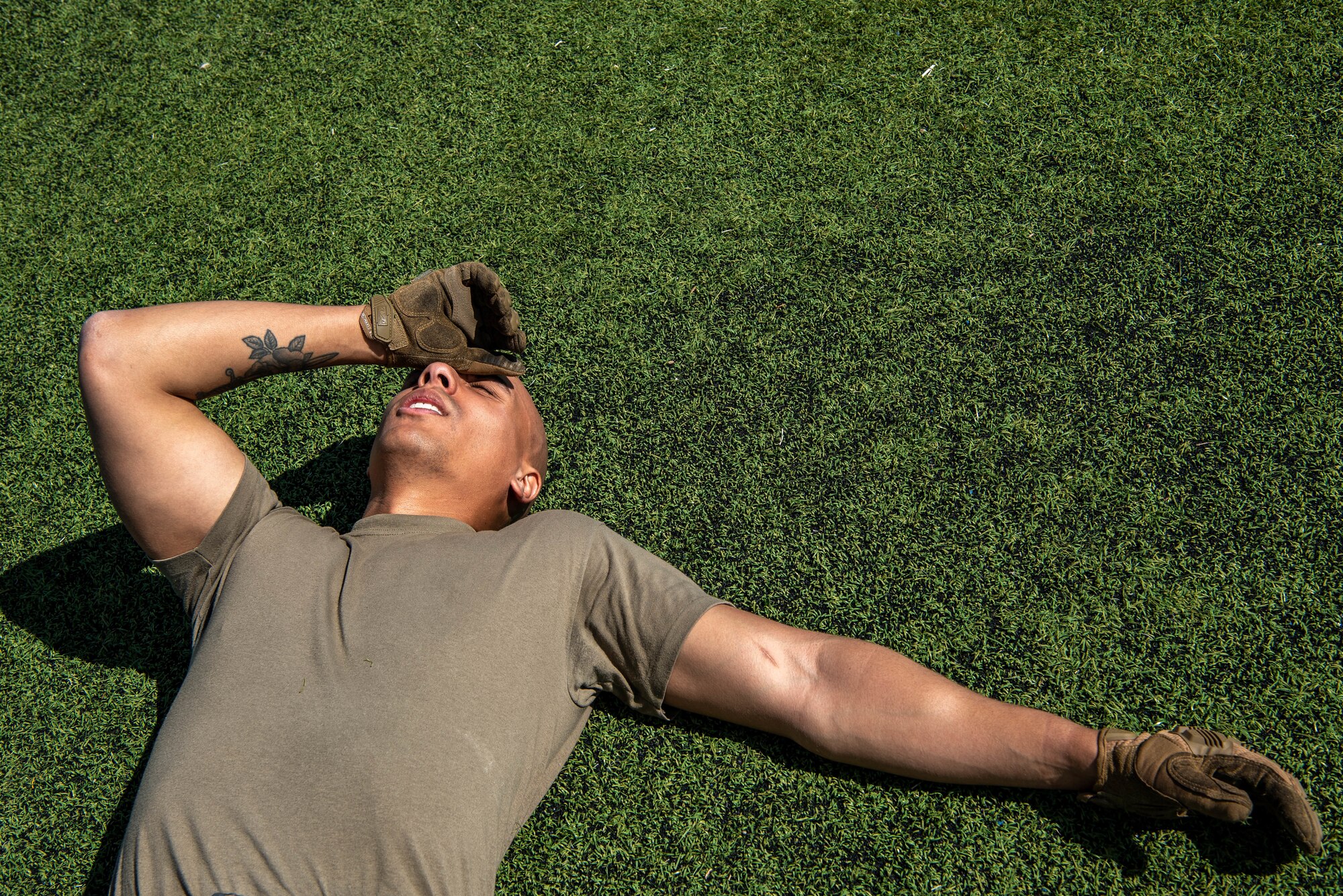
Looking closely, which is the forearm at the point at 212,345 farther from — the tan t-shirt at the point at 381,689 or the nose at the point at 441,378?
the tan t-shirt at the point at 381,689

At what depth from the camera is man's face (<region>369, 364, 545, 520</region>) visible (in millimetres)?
2912

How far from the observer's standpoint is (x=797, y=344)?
3.43 meters

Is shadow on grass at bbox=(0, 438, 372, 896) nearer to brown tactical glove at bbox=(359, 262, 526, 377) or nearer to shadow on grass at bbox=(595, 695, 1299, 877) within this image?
brown tactical glove at bbox=(359, 262, 526, 377)

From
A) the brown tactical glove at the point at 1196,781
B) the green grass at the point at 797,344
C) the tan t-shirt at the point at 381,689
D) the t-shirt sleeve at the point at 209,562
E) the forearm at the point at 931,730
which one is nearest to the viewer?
the tan t-shirt at the point at 381,689

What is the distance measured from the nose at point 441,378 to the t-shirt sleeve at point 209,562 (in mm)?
674

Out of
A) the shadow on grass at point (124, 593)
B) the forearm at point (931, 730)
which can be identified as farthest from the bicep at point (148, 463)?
the forearm at point (931, 730)

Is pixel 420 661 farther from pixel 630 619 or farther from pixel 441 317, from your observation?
pixel 441 317

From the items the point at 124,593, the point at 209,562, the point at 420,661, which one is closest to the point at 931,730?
the point at 420,661

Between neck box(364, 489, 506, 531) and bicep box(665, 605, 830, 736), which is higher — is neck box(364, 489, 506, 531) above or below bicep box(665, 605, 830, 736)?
above

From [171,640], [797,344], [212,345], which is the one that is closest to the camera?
[212,345]

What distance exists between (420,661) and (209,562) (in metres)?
0.82

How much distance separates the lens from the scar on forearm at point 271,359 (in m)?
2.89

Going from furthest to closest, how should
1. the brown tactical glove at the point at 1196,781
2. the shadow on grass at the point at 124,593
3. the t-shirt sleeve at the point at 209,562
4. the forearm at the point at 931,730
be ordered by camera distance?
the shadow on grass at the point at 124,593 → the t-shirt sleeve at the point at 209,562 → the forearm at the point at 931,730 → the brown tactical glove at the point at 1196,781

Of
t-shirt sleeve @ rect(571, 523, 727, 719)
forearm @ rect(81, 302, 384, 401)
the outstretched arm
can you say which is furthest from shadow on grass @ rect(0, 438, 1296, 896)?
forearm @ rect(81, 302, 384, 401)
